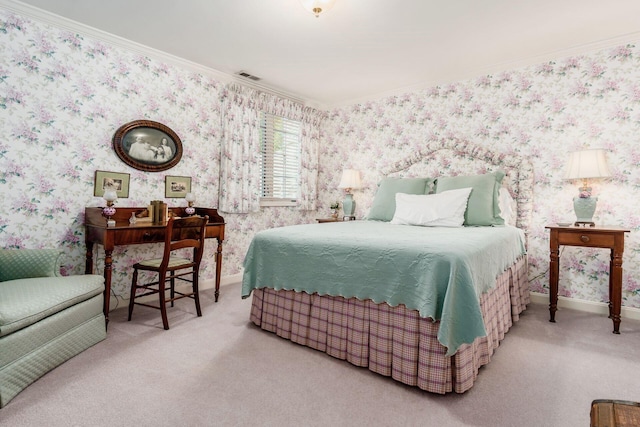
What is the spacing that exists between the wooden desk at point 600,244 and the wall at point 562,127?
0.34 m

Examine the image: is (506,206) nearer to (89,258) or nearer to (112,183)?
(112,183)

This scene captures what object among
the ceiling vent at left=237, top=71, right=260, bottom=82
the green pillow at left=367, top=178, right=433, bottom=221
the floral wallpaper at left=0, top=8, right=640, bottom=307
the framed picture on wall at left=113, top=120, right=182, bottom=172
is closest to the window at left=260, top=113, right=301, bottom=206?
the ceiling vent at left=237, top=71, right=260, bottom=82

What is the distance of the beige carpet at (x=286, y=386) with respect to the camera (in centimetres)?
155

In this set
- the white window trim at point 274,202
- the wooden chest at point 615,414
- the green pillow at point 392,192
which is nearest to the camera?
the wooden chest at point 615,414

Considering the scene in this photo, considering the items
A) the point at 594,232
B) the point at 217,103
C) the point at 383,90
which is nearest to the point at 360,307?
the point at 594,232

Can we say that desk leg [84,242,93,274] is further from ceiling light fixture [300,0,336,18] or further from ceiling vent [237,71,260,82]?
ceiling light fixture [300,0,336,18]

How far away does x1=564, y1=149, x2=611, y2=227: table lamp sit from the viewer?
2773mm

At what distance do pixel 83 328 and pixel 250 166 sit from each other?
238cm

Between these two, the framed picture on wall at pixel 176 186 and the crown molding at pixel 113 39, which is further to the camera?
the framed picture on wall at pixel 176 186

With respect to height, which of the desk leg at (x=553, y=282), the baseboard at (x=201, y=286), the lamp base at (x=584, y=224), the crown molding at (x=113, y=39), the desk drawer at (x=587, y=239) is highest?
the crown molding at (x=113, y=39)

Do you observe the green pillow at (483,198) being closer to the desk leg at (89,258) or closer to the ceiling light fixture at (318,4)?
the ceiling light fixture at (318,4)

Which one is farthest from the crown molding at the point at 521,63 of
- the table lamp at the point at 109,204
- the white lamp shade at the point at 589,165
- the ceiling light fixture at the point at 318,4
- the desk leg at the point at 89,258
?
the desk leg at the point at 89,258

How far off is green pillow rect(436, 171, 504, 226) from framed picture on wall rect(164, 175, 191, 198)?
2719 mm

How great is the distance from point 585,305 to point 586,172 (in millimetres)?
1233
